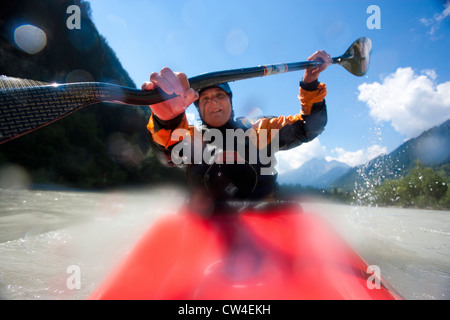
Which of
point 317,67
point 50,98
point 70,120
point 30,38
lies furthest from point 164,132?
point 30,38

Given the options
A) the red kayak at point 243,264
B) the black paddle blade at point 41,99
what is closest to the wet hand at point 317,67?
the red kayak at point 243,264

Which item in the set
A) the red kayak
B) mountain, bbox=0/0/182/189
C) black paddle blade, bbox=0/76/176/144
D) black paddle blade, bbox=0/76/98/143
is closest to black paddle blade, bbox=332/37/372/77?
→ the red kayak

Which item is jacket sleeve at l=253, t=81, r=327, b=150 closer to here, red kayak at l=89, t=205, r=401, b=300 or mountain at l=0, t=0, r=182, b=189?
red kayak at l=89, t=205, r=401, b=300

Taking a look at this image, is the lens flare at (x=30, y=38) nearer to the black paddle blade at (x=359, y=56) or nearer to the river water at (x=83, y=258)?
the river water at (x=83, y=258)

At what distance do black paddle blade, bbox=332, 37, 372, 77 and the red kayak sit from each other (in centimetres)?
213

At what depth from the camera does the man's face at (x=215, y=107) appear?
7.57 ft

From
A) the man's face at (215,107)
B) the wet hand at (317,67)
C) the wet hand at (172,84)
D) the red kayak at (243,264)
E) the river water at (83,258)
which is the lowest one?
the river water at (83,258)

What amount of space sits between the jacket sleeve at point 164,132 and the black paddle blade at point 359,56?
1926 millimetres

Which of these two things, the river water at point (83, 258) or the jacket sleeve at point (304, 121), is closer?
the river water at point (83, 258)

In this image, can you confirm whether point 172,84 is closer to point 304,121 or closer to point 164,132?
point 164,132

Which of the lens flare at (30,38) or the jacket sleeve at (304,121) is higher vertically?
the lens flare at (30,38)
